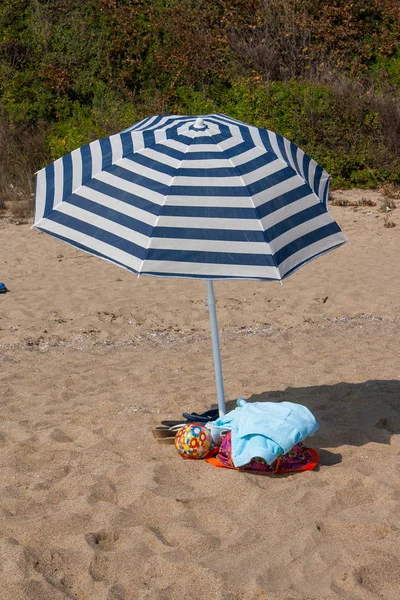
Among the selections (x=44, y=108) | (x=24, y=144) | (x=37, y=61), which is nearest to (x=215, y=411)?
(x=24, y=144)

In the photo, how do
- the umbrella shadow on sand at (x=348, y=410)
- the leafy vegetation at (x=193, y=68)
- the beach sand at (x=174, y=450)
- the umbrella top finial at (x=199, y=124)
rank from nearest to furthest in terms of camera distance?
the beach sand at (x=174, y=450) → the umbrella top finial at (x=199, y=124) → the umbrella shadow on sand at (x=348, y=410) → the leafy vegetation at (x=193, y=68)

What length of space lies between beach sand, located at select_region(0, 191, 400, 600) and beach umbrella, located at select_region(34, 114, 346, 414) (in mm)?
979

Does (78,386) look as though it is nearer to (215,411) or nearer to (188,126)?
(215,411)

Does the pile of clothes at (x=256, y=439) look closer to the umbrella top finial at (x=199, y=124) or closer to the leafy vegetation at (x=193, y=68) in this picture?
the umbrella top finial at (x=199, y=124)

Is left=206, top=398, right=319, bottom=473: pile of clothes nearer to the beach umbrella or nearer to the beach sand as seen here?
the beach sand

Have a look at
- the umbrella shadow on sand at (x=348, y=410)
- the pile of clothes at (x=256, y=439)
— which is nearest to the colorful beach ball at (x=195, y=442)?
the pile of clothes at (x=256, y=439)

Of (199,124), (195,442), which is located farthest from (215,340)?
(199,124)

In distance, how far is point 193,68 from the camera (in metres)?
17.4

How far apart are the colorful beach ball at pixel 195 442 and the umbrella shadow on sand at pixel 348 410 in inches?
26.9

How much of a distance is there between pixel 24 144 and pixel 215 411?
11589 mm

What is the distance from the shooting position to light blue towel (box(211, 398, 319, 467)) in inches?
184

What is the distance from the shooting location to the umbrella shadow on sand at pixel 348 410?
5.30 meters

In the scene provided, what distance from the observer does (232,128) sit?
16.3 ft

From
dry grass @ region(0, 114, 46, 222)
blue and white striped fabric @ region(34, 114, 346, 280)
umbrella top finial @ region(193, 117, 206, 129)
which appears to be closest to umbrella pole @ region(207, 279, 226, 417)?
blue and white striped fabric @ region(34, 114, 346, 280)
